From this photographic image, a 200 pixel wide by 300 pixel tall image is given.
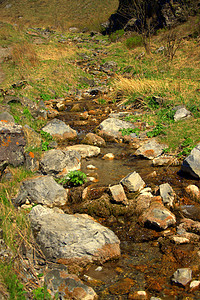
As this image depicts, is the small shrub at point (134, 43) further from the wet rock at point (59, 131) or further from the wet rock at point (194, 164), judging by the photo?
the wet rock at point (194, 164)

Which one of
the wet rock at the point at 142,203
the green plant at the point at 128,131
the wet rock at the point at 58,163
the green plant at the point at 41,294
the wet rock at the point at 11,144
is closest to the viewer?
the green plant at the point at 41,294

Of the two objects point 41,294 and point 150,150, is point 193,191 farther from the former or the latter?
point 41,294

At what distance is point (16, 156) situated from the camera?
5277 millimetres

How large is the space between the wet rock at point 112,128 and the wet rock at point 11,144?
3.17 metres

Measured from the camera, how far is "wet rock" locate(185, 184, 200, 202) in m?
4.73

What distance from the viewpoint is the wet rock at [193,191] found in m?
4.73

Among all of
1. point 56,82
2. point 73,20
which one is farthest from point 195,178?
point 73,20

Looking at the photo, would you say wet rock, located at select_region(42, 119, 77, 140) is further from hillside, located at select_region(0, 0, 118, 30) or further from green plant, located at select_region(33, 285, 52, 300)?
hillside, located at select_region(0, 0, 118, 30)

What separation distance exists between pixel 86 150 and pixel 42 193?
239 centimetres

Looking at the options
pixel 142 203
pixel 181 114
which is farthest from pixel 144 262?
pixel 181 114

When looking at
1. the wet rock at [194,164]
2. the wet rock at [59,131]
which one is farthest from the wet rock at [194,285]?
the wet rock at [59,131]

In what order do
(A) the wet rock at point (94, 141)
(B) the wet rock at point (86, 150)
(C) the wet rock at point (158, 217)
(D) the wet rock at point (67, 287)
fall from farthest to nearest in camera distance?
1. (A) the wet rock at point (94, 141)
2. (B) the wet rock at point (86, 150)
3. (C) the wet rock at point (158, 217)
4. (D) the wet rock at point (67, 287)

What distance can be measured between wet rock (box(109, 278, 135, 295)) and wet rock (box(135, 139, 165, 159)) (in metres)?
3.96

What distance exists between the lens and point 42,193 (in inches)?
185
